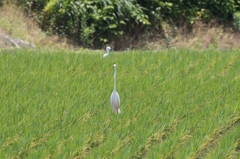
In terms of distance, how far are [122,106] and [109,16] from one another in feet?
18.4

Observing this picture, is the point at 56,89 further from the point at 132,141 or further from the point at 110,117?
the point at 132,141

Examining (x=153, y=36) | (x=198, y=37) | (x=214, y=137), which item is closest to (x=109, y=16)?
(x=153, y=36)

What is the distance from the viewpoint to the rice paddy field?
15.3 feet

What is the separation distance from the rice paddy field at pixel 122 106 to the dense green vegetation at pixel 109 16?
10.1 feet

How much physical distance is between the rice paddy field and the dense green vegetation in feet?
10.1

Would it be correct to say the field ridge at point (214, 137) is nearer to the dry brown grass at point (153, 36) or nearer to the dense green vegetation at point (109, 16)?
the dry brown grass at point (153, 36)

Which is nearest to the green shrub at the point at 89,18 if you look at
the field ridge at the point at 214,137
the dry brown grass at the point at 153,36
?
the dry brown grass at the point at 153,36

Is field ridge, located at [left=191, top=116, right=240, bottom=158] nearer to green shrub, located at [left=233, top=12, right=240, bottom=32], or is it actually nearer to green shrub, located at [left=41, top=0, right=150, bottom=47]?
green shrub, located at [left=41, top=0, right=150, bottom=47]

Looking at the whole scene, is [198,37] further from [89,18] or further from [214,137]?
[214,137]

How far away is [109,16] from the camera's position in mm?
11141

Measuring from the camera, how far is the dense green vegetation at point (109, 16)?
10875mm

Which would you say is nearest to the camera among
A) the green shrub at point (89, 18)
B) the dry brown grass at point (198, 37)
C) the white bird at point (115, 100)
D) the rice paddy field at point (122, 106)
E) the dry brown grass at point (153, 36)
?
the rice paddy field at point (122, 106)

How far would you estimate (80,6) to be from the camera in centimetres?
1084

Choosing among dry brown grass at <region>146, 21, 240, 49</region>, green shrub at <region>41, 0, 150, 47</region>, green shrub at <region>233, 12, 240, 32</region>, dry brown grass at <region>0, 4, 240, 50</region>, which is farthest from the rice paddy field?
green shrub at <region>233, 12, 240, 32</region>
